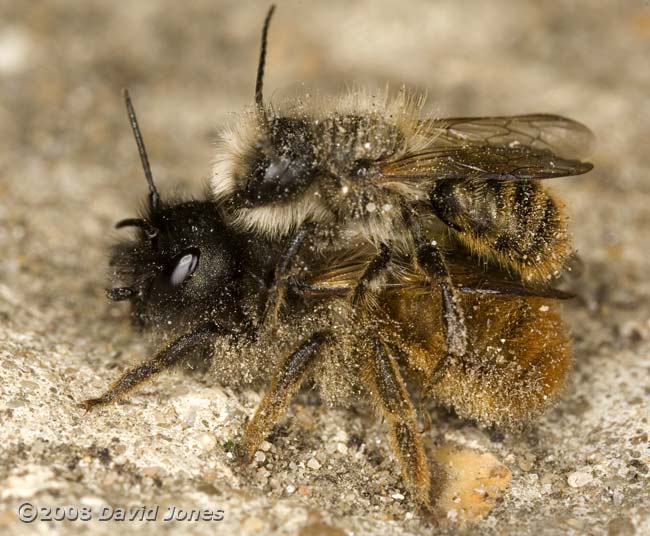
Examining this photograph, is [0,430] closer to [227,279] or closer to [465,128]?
[227,279]

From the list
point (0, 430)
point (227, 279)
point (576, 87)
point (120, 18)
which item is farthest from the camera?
point (120, 18)

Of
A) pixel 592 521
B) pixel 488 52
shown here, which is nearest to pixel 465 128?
pixel 592 521

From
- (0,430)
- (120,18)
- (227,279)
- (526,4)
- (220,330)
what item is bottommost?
(0,430)

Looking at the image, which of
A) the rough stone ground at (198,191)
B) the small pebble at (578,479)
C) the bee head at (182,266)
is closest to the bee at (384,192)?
the bee head at (182,266)

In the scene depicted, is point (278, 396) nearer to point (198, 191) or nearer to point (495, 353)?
point (495, 353)

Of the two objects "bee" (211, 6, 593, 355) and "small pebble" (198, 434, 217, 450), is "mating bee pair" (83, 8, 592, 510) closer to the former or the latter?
"bee" (211, 6, 593, 355)

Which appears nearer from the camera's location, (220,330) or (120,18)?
(220,330)

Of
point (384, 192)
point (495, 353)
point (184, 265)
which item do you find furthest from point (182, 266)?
point (495, 353)
